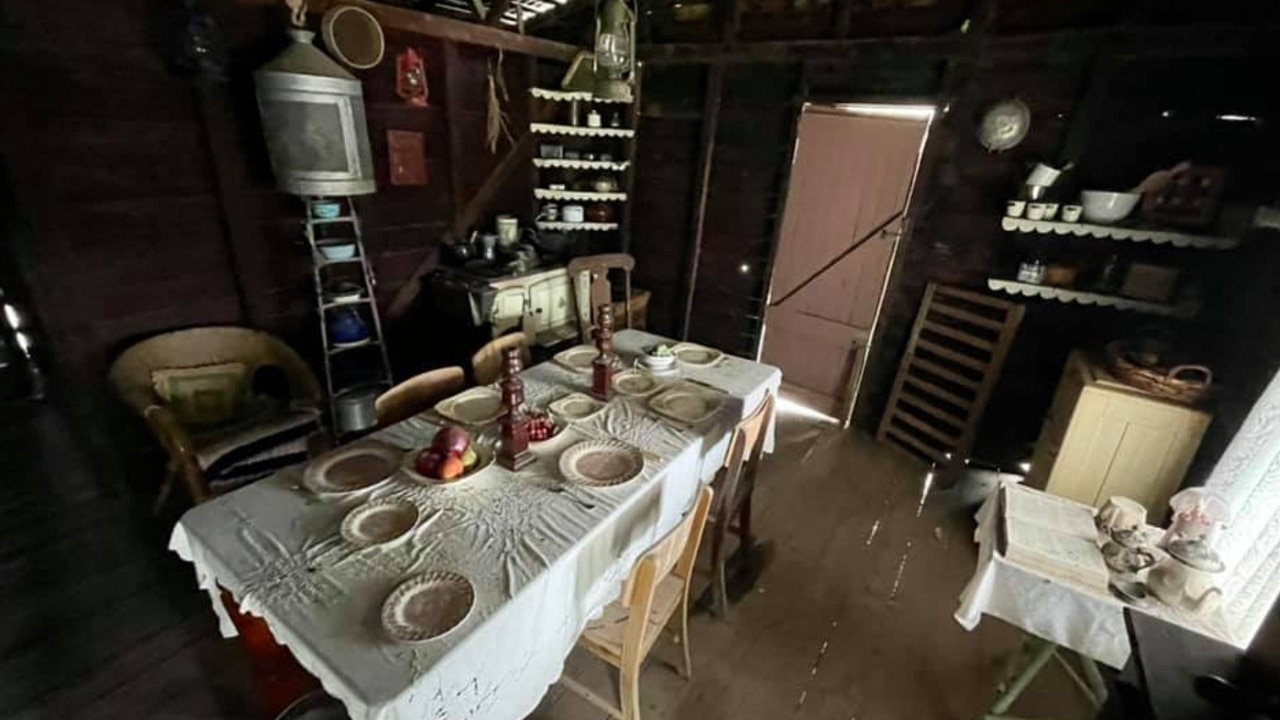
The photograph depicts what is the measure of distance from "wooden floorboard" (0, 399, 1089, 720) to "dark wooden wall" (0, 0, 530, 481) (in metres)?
0.47

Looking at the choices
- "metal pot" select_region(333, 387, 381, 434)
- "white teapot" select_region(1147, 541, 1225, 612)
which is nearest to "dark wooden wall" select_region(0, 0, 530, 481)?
"metal pot" select_region(333, 387, 381, 434)

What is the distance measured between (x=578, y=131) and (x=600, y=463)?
9.27 feet

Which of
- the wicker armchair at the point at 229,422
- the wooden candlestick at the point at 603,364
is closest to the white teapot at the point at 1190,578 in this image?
the wooden candlestick at the point at 603,364

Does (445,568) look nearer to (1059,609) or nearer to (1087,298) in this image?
(1059,609)

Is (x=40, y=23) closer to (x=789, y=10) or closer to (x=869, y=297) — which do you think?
(x=789, y=10)

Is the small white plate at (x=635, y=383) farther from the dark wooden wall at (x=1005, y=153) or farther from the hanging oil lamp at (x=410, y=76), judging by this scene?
the hanging oil lamp at (x=410, y=76)

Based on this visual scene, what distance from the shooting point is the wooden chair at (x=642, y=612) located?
4.17 feet

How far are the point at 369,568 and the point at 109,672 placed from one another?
4.47ft

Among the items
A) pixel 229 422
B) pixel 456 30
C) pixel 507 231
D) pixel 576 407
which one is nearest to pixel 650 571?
pixel 576 407

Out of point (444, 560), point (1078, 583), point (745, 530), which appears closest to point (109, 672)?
point (444, 560)

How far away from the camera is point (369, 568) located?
121 centimetres

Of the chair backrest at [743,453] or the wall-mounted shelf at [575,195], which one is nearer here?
the chair backrest at [743,453]

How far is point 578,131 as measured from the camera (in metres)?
3.70

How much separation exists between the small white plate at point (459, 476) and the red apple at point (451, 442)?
0.07 m
